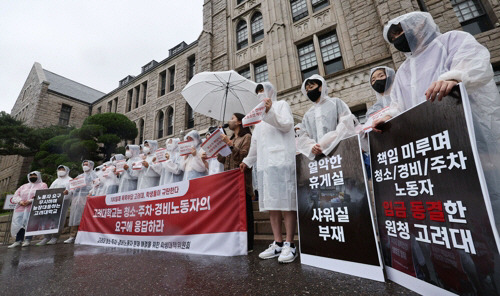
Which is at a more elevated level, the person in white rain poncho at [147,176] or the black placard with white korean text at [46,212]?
the person in white rain poncho at [147,176]

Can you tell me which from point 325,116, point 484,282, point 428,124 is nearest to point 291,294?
point 484,282

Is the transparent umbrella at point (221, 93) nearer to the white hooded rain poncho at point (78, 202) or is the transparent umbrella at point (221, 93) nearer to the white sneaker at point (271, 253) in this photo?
the white hooded rain poncho at point (78, 202)

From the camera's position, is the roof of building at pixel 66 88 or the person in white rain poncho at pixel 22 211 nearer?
the person in white rain poncho at pixel 22 211

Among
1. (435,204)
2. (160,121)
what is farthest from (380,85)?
(160,121)

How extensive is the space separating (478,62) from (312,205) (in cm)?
167

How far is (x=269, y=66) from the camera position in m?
10.1

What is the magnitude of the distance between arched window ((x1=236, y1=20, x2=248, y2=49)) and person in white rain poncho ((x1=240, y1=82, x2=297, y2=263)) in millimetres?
10320

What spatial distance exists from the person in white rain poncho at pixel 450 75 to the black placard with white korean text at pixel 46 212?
7.38m

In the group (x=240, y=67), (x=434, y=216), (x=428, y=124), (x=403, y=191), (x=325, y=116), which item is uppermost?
(x=240, y=67)

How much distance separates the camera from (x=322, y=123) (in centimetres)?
258

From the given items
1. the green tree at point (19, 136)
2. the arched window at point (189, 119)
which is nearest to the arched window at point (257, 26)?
the arched window at point (189, 119)

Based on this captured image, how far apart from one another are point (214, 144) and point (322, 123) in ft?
4.96

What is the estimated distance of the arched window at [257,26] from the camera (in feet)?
36.7

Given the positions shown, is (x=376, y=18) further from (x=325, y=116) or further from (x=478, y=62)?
(x=478, y=62)
